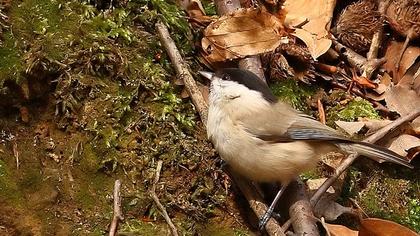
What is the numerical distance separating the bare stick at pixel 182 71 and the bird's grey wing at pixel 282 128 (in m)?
0.32

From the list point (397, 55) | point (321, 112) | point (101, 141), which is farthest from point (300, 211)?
point (397, 55)

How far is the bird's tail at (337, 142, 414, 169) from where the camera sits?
10.3 ft

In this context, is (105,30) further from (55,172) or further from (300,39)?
(300,39)

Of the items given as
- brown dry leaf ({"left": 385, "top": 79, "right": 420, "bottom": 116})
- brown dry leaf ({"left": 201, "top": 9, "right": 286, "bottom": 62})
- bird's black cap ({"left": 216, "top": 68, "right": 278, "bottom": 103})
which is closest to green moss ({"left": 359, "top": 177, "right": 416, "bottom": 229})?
brown dry leaf ({"left": 385, "top": 79, "right": 420, "bottom": 116})

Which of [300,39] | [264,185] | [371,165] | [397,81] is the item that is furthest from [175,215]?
[397,81]

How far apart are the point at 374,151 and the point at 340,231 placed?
1.37 ft

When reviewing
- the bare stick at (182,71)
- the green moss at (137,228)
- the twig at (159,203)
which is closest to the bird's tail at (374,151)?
the bare stick at (182,71)

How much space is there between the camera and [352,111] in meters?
3.86

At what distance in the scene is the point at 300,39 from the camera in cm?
405

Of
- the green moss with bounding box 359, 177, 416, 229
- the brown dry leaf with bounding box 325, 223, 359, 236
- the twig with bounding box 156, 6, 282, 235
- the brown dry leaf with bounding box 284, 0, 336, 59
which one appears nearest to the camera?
the brown dry leaf with bounding box 325, 223, 359, 236

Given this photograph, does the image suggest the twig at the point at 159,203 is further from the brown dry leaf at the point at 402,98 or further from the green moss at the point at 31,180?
the brown dry leaf at the point at 402,98

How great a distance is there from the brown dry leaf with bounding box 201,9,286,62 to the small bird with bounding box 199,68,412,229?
1.44 ft

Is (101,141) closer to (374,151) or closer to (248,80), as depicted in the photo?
(248,80)

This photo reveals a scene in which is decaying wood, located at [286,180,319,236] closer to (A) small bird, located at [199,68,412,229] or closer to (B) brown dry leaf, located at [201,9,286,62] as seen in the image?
(A) small bird, located at [199,68,412,229]
